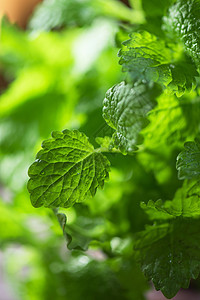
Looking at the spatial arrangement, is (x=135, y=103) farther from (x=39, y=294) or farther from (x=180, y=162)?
(x=39, y=294)

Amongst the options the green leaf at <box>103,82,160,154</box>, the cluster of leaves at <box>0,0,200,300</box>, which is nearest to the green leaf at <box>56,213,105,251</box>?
the cluster of leaves at <box>0,0,200,300</box>

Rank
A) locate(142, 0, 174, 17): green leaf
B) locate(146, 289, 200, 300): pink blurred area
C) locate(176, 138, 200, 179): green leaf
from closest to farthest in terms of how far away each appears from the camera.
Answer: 1. locate(176, 138, 200, 179): green leaf
2. locate(142, 0, 174, 17): green leaf
3. locate(146, 289, 200, 300): pink blurred area

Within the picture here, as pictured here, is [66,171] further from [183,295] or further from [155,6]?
[183,295]

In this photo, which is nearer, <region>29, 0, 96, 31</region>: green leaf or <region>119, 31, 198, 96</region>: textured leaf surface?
<region>119, 31, 198, 96</region>: textured leaf surface

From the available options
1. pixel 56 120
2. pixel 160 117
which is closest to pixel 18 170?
pixel 56 120

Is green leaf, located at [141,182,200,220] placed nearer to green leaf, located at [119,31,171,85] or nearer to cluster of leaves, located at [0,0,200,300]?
cluster of leaves, located at [0,0,200,300]

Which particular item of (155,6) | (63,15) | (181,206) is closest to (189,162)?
(181,206)

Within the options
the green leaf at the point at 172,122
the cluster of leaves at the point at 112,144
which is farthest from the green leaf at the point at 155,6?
the green leaf at the point at 172,122
